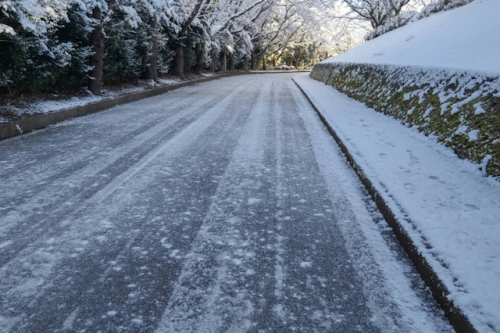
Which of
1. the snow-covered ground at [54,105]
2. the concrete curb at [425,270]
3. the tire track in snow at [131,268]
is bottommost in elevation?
the tire track in snow at [131,268]

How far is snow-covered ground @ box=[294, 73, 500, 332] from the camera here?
229 centimetres

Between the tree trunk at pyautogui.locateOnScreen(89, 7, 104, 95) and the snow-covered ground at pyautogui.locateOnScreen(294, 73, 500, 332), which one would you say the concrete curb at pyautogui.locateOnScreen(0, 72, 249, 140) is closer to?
the tree trunk at pyautogui.locateOnScreen(89, 7, 104, 95)

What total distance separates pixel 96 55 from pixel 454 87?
10244mm

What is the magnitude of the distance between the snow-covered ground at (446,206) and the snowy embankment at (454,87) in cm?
25

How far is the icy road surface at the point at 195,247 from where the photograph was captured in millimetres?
2217

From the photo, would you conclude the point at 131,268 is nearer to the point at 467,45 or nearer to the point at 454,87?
the point at 454,87

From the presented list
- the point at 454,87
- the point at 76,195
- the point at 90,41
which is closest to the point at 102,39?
the point at 90,41

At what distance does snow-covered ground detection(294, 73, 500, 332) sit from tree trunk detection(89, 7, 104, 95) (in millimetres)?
8610

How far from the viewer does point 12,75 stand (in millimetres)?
7977

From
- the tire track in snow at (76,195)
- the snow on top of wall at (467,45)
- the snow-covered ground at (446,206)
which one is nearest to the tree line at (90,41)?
the tire track in snow at (76,195)

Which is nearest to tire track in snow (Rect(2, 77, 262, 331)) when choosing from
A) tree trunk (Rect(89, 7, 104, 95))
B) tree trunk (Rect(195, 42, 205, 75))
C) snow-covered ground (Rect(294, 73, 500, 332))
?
snow-covered ground (Rect(294, 73, 500, 332))

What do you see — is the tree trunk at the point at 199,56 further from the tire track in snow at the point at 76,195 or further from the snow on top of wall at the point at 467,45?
the tire track in snow at the point at 76,195

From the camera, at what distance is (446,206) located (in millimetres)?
3424

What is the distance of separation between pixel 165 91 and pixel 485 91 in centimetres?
1309
